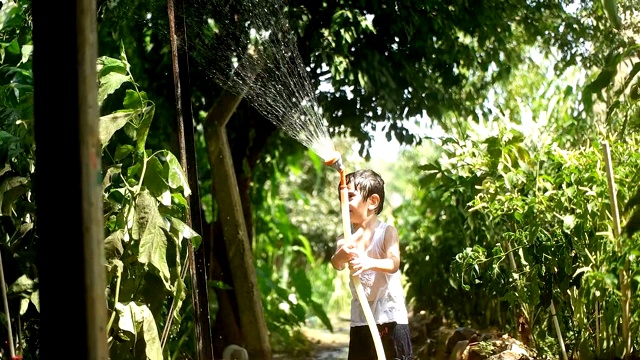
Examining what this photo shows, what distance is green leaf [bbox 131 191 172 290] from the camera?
2.90 m

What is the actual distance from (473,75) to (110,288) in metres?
2.96

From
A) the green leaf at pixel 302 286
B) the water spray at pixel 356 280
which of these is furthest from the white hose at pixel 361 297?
the green leaf at pixel 302 286

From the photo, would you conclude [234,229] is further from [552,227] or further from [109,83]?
[552,227]

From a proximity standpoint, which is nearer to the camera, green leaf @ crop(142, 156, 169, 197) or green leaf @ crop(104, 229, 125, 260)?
green leaf @ crop(104, 229, 125, 260)

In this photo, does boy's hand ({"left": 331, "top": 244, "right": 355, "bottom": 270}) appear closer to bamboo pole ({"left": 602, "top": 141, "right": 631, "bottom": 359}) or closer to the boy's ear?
the boy's ear

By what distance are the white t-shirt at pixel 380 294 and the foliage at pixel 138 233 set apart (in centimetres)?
67

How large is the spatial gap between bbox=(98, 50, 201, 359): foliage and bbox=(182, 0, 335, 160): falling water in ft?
2.96

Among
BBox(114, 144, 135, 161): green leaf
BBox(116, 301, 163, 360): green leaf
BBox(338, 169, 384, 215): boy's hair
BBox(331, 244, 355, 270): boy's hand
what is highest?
BBox(114, 144, 135, 161): green leaf

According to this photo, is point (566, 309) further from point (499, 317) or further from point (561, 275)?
point (499, 317)

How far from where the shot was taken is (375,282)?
3295 mm

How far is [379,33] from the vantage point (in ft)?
15.4

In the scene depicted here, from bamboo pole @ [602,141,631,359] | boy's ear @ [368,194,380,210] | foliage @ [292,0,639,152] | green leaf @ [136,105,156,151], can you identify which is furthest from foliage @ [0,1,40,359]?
bamboo pole @ [602,141,631,359]

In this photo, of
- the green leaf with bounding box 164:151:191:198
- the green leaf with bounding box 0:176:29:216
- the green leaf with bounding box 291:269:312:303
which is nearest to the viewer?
the green leaf with bounding box 0:176:29:216

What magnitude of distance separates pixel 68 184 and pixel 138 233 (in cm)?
85
